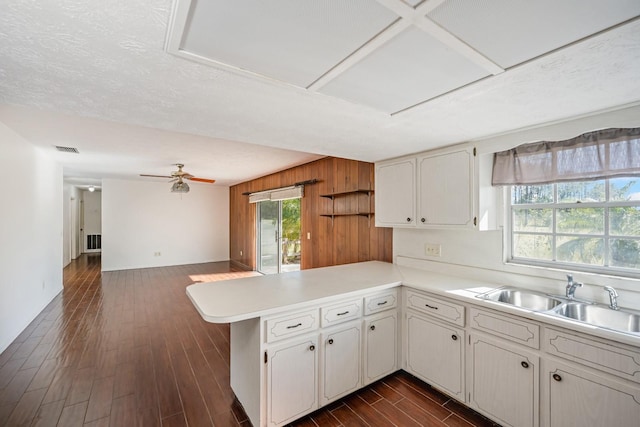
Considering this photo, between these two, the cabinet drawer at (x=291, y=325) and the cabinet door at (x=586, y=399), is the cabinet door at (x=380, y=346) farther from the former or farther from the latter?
the cabinet door at (x=586, y=399)

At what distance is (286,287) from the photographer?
219 centimetres

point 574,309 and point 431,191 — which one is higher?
point 431,191

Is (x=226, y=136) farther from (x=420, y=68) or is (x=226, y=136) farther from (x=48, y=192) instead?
(x=48, y=192)

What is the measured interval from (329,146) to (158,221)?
6.78 metres

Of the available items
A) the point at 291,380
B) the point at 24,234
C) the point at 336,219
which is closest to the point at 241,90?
the point at 291,380

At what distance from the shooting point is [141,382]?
2.35 metres

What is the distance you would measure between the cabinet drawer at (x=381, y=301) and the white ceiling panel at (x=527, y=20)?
1.79 m

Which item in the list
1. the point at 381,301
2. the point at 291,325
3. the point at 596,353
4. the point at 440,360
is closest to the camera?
the point at 596,353

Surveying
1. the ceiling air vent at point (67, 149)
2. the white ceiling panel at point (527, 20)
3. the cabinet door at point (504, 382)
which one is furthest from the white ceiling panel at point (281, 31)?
the ceiling air vent at point (67, 149)

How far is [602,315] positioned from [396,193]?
175 cm

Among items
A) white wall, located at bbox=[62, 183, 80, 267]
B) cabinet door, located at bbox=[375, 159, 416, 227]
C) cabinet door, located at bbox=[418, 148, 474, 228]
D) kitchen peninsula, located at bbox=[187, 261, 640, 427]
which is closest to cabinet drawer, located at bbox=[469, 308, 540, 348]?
kitchen peninsula, located at bbox=[187, 261, 640, 427]

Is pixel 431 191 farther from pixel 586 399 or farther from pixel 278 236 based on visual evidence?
pixel 278 236

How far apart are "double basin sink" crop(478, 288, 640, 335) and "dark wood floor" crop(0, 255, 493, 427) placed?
2.91ft

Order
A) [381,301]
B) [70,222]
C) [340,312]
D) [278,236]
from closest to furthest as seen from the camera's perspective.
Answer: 1. [340,312]
2. [381,301]
3. [278,236]
4. [70,222]
